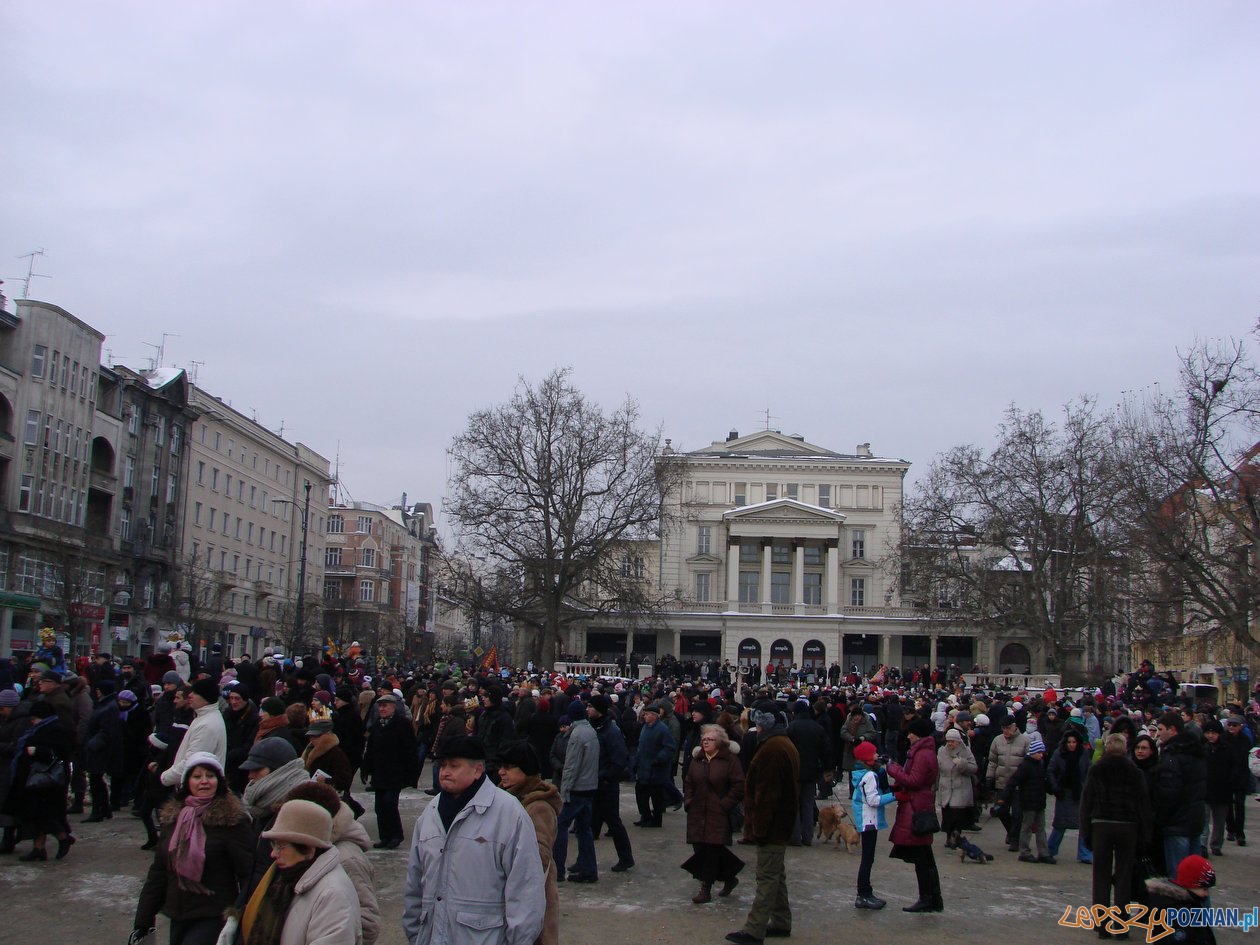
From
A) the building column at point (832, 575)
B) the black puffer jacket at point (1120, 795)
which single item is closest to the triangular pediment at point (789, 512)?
the building column at point (832, 575)

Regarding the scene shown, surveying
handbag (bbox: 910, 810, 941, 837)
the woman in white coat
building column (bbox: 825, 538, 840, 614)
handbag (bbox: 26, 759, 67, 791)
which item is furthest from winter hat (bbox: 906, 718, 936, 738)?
building column (bbox: 825, 538, 840, 614)

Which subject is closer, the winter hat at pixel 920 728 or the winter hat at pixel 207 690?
the winter hat at pixel 207 690

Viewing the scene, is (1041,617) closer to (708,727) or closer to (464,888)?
(708,727)

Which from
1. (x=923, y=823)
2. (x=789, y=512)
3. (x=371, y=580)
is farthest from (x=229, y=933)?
(x=371, y=580)

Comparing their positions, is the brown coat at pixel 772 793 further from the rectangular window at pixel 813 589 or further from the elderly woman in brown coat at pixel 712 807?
the rectangular window at pixel 813 589

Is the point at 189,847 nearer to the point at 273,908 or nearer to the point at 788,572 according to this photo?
the point at 273,908

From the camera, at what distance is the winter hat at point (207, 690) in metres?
8.76

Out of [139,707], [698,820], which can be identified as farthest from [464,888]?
[139,707]

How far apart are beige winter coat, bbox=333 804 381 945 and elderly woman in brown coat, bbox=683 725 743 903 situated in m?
5.95

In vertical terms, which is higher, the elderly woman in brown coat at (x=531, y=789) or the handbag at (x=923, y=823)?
the elderly woman in brown coat at (x=531, y=789)

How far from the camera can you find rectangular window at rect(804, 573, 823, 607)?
8175 centimetres

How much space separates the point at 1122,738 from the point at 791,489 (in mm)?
76826

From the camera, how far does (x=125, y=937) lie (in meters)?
8.82

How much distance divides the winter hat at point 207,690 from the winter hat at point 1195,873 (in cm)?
695
